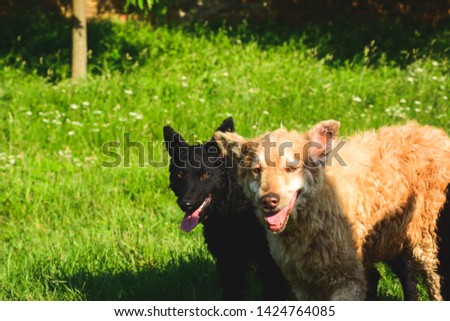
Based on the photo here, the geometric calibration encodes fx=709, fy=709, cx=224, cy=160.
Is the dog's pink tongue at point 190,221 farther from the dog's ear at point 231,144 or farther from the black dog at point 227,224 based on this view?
the dog's ear at point 231,144

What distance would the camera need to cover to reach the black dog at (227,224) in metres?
5.71

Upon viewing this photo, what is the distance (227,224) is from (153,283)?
0.85m

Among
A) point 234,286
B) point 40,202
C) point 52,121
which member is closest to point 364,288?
point 234,286

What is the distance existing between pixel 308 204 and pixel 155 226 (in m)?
2.62

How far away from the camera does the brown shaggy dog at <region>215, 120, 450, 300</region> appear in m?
4.90

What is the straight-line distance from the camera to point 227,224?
5.80 meters

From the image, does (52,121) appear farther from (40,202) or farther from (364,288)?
(364,288)

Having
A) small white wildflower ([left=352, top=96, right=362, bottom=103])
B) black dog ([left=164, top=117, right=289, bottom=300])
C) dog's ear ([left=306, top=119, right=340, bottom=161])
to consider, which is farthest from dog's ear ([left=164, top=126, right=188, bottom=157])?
small white wildflower ([left=352, top=96, right=362, bottom=103])

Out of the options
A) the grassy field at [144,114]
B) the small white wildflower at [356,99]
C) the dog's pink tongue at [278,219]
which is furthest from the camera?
the small white wildflower at [356,99]

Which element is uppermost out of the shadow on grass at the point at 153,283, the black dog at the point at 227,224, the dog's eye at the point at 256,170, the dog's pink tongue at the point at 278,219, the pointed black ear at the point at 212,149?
the dog's eye at the point at 256,170

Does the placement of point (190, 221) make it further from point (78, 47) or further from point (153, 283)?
point (78, 47)

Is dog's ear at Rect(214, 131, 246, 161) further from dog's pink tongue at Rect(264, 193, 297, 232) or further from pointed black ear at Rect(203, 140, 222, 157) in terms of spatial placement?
dog's pink tongue at Rect(264, 193, 297, 232)

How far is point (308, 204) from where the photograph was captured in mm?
5012

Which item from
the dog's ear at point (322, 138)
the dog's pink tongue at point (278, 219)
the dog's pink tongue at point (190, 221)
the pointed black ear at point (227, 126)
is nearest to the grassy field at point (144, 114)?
the dog's pink tongue at point (190, 221)
